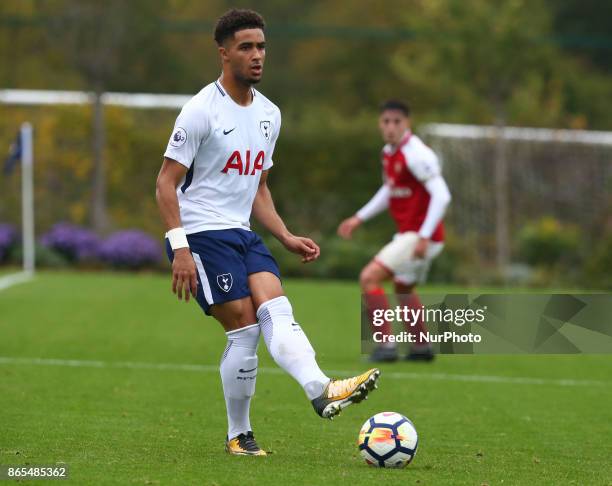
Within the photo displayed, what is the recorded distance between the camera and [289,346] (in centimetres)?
638

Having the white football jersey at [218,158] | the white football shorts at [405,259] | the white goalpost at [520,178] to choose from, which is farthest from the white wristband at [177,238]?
the white goalpost at [520,178]

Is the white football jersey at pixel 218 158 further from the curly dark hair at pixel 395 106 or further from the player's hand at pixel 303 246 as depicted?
the curly dark hair at pixel 395 106

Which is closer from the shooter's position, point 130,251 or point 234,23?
point 234,23

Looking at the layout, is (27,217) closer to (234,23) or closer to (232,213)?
(232,213)

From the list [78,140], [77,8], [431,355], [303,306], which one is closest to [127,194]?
[78,140]

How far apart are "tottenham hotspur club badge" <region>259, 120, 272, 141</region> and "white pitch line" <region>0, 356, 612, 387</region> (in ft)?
14.8

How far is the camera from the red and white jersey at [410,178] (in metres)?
12.2

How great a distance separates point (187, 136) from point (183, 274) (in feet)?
2.32

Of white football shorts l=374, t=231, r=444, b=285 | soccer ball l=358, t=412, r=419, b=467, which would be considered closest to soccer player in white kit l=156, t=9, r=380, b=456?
soccer ball l=358, t=412, r=419, b=467

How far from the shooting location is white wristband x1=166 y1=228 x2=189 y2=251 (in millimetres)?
6355

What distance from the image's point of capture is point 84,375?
10.5 meters

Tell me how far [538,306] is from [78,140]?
19.8 m

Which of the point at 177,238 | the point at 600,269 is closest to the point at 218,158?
the point at 177,238

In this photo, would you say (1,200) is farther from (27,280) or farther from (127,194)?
(27,280)
